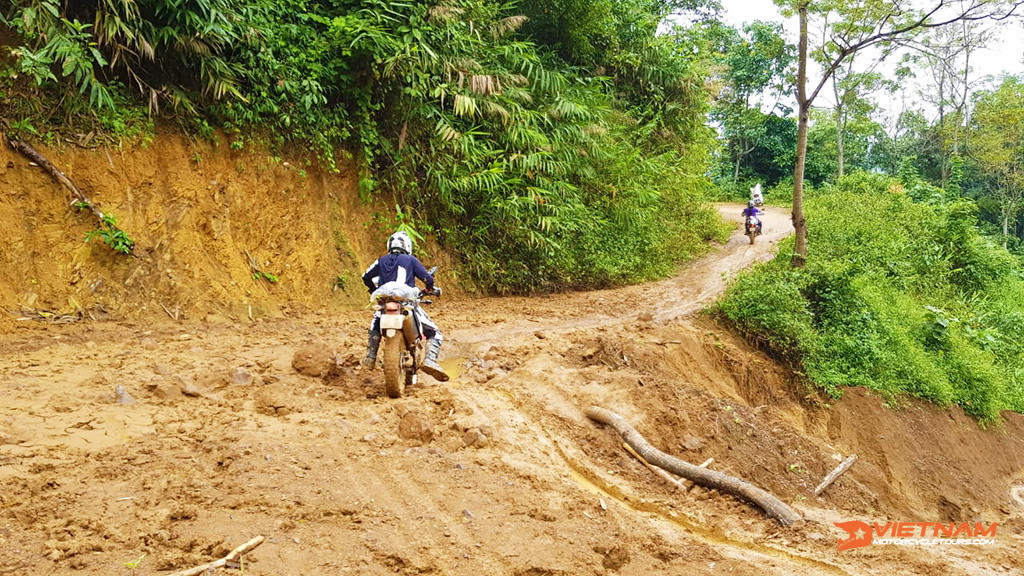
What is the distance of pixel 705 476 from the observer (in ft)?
15.9

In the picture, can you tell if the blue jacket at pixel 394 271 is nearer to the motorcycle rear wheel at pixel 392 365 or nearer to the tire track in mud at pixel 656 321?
the motorcycle rear wheel at pixel 392 365

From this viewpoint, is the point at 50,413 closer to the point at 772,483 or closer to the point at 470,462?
the point at 470,462

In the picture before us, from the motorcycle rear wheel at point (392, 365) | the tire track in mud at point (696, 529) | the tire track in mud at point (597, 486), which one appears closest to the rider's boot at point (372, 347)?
the motorcycle rear wheel at point (392, 365)

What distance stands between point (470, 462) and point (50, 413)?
117 inches

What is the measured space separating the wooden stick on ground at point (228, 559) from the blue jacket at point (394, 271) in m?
3.15

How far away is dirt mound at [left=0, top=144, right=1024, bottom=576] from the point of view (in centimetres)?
320

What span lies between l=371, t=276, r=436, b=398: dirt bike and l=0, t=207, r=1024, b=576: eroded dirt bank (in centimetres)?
22

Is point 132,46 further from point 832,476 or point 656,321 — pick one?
point 832,476

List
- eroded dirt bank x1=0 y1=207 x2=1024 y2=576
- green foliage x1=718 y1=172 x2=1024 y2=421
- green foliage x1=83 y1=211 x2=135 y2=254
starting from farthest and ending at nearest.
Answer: green foliage x1=718 y1=172 x2=1024 y2=421, green foliage x1=83 y1=211 x2=135 y2=254, eroded dirt bank x1=0 y1=207 x2=1024 y2=576

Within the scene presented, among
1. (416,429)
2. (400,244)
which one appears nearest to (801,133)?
(400,244)

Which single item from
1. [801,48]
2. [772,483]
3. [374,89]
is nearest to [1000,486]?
[772,483]

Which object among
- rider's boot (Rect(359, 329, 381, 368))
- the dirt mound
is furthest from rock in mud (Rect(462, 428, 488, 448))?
rider's boot (Rect(359, 329, 381, 368))

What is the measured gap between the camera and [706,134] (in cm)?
1989

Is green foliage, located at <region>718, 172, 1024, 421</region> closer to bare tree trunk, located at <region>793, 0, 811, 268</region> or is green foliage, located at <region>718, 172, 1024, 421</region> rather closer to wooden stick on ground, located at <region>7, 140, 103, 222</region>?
bare tree trunk, located at <region>793, 0, 811, 268</region>
